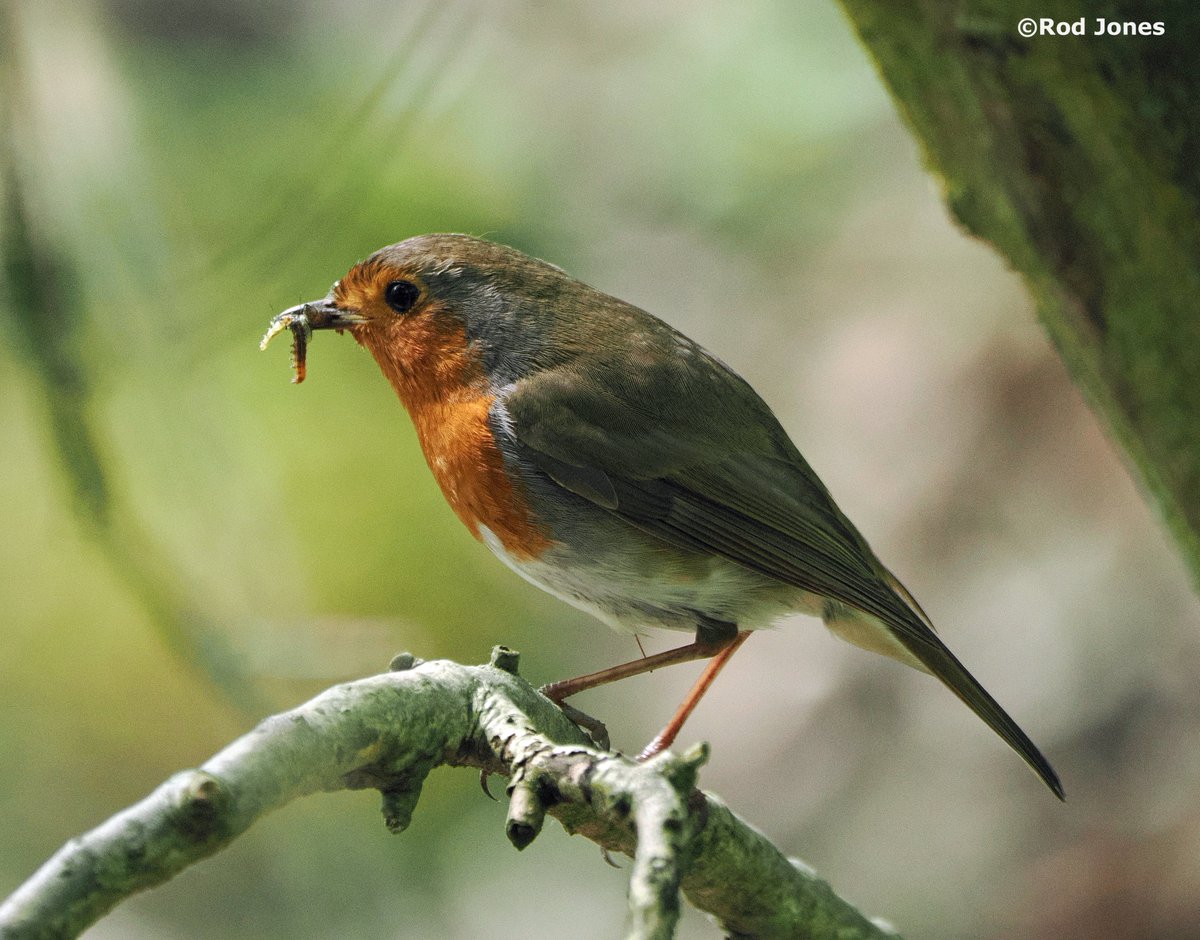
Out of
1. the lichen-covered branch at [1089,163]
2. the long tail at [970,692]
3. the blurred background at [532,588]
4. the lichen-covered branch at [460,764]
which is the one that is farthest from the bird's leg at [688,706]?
the lichen-covered branch at [1089,163]

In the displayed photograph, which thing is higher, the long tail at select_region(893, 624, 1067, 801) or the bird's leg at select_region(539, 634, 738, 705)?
the bird's leg at select_region(539, 634, 738, 705)

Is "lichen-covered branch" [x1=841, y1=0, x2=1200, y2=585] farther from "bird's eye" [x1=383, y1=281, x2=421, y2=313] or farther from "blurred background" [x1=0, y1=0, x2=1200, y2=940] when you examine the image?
"blurred background" [x1=0, y1=0, x2=1200, y2=940]

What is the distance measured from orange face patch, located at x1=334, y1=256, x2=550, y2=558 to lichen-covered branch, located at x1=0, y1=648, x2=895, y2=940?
966mm

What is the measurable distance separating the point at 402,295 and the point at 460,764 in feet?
6.26

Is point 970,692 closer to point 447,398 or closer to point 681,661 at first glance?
point 681,661

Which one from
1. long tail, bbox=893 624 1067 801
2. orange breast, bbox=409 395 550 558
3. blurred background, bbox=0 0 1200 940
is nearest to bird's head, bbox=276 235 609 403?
orange breast, bbox=409 395 550 558

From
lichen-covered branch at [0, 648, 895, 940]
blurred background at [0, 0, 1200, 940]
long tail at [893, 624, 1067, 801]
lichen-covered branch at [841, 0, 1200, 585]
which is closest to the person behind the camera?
lichen-covered branch at [0, 648, 895, 940]

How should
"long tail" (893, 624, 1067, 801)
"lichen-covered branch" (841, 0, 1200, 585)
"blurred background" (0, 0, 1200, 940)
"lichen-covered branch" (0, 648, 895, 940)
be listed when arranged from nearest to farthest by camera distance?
1. "lichen-covered branch" (0, 648, 895, 940)
2. "lichen-covered branch" (841, 0, 1200, 585)
3. "long tail" (893, 624, 1067, 801)
4. "blurred background" (0, 0, 1200, 940)

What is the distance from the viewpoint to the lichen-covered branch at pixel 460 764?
1.36 meters

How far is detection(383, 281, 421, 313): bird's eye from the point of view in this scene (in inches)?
144

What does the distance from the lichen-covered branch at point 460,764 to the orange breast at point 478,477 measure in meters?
0.91

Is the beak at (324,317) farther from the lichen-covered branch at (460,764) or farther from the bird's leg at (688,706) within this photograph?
the lichen-covered branch at (460,764)

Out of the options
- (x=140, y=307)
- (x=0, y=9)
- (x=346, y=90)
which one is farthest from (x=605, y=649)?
(x=0, y=9)

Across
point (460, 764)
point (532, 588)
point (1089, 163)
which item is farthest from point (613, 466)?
point (532, 588)
